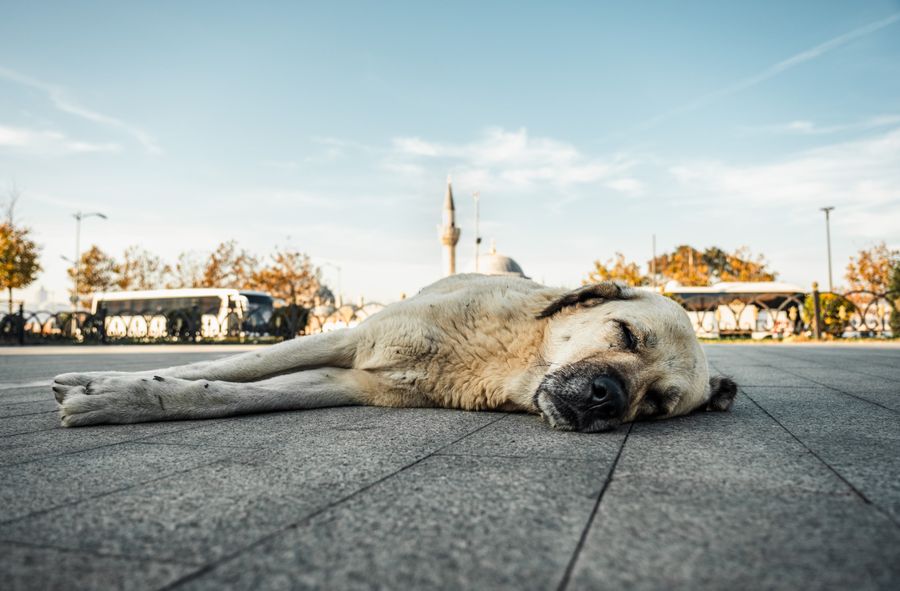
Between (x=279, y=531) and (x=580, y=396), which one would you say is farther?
(x=580, y=396)

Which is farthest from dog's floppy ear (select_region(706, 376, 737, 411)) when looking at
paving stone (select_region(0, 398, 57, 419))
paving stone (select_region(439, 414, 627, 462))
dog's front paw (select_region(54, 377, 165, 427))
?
paving stone (select_region(0, 398, 57, 419))

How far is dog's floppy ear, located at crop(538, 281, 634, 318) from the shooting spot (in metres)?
4.22

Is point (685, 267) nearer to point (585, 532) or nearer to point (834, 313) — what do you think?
point (834, 313)

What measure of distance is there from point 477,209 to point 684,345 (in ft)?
232

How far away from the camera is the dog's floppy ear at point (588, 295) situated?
422 centimetres

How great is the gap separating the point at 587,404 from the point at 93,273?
192ft

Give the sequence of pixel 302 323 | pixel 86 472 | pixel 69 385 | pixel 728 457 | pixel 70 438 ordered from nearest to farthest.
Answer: pixel 86 472
pixel 728 457
pixel 70 438
pixel 69 385
pixel 302 323

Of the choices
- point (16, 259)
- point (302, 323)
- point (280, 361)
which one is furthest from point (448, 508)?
point (16, 259)

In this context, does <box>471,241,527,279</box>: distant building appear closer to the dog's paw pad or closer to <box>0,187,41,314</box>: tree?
<box>0,187,41,314</box>: tree

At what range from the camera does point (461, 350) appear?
418 centimetres

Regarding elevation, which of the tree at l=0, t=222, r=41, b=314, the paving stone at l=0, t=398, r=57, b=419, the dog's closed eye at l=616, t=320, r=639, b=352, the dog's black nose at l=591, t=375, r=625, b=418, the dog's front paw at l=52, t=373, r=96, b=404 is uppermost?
the tree at l=0, t=222, r=41, b=314

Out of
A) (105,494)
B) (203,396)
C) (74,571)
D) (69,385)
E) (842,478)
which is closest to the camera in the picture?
(74,571)

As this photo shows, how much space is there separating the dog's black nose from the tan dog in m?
0.01

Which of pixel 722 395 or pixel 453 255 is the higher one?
pixel 453 255
